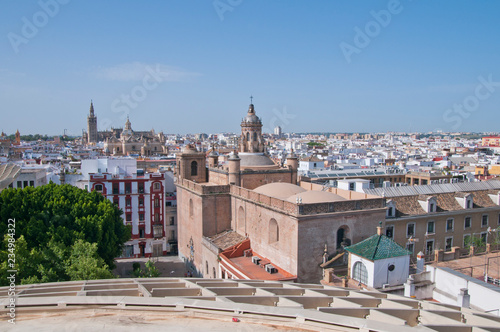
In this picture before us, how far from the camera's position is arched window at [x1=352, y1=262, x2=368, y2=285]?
23484 millimetres

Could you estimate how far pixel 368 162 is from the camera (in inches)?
3275

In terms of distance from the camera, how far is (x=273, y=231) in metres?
30.3

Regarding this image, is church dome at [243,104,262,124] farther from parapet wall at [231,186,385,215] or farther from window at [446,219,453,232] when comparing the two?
window at [446,219,453,232]

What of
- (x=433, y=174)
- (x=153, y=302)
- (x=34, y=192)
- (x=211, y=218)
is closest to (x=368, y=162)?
(x=433, y=174)

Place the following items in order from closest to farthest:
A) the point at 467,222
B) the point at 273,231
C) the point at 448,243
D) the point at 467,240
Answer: the point at 273,231, the point at 448,243, the point at 467,240, the point at 467,222

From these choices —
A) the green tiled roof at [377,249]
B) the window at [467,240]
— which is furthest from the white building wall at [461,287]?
the window at [467,240]

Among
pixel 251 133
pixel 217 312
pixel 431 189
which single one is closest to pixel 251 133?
pixel 251 133

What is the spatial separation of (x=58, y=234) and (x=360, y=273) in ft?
66.5

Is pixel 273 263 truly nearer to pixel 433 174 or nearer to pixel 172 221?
pixel 172 221

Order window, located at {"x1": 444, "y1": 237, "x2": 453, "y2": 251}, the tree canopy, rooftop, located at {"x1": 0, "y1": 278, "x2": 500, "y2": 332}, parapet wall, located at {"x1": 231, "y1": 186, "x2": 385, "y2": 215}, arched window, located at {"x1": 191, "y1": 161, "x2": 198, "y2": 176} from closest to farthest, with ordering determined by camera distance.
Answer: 1. rooftop, located at {"x1": 0, "y1": 278, "x2": 500, "y2": 332}
2. the tree canopy
3. parapet wall, located at {"x1": 231, "y1": 186, "x2": 385, "y2": 215}
4. window, located at {"x1": 444, "y1": 237, "x2": 453, "y2": 251}
5. arched window, located at {"x1": 191, "y1": 161, "x2": 198, "y2": 176}

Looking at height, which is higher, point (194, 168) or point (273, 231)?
point (194, 168)

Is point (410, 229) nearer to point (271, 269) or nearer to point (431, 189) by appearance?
point (431, 189)

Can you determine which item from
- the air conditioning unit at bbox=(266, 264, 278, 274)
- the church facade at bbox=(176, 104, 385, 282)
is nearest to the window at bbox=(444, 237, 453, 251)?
the church facade at bbox=(176, 104, 385, 282)

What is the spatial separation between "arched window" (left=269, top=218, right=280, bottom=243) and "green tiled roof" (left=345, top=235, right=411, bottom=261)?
21.9 ft
